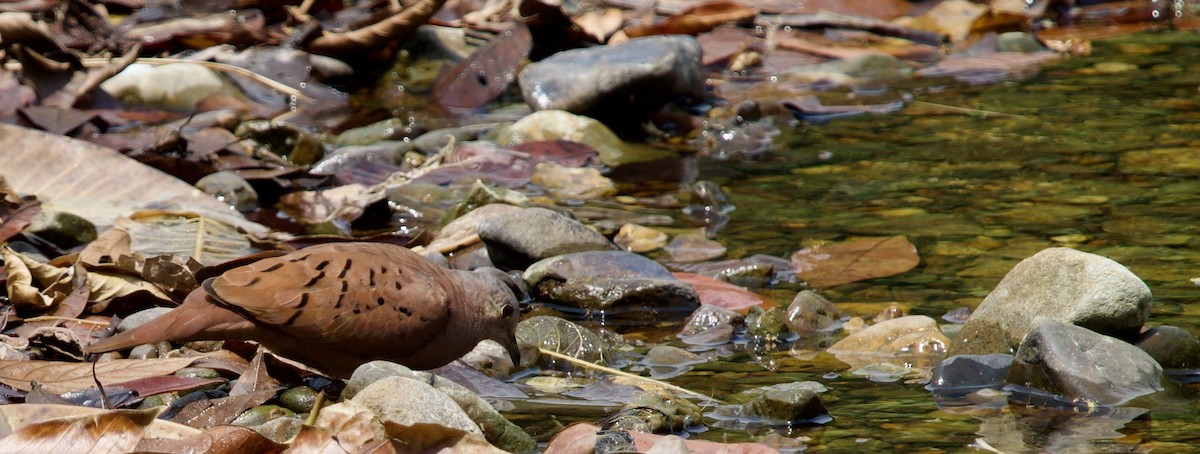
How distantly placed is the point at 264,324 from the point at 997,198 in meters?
4.03

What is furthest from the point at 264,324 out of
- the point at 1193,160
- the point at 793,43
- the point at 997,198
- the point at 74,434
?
the point at 793,43

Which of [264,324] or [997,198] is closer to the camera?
[264,324]

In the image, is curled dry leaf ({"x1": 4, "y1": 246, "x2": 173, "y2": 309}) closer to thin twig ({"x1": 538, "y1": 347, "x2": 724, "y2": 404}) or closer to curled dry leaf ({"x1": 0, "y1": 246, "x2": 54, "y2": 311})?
curled dry leaf ({"x1": 0, "y1": 246, "x2": 54, "y2": 311})

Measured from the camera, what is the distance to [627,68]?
8.45m

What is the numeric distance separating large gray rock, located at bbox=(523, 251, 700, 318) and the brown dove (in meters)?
1.08

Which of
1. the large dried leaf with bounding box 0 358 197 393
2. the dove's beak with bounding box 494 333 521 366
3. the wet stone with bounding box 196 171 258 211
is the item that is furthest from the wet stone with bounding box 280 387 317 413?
the wet stone with bounding box 196 171 258 211

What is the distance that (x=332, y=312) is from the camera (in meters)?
3.95

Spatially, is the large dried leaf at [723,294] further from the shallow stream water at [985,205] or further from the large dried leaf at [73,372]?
the large dried leaf at [73,372]

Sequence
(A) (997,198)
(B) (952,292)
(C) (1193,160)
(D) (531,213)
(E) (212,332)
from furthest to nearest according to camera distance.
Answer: (C) (1193,160) < (A) (997,198) < (D) (531,213) < (B) (952,292) < (E) (212,332)

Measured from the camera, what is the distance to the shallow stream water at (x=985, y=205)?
148 inches

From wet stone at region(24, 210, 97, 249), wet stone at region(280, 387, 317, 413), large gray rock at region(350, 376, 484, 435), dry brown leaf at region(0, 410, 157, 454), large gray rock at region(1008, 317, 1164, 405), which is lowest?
wet stone at region(24, 210, 97, 249)

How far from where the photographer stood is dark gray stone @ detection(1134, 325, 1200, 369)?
164 inches

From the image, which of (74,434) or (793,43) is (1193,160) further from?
(74,434)

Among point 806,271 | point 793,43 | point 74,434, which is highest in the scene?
point 74,434
